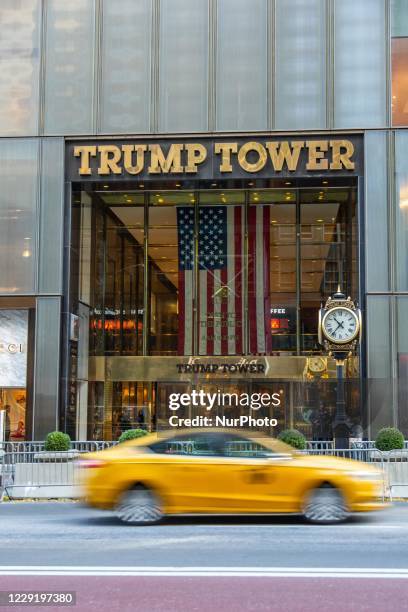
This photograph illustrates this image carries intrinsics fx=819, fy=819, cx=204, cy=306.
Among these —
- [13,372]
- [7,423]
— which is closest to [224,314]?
[13,372]

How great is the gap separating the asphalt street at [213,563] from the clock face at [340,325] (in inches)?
270

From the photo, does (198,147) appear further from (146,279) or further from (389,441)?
(389,441)

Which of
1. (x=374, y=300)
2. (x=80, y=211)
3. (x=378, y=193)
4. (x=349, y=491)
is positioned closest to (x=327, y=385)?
(x=374, y=300)

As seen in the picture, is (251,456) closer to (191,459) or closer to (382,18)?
(191,459)

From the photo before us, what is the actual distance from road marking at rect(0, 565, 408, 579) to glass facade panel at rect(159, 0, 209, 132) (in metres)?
16.8

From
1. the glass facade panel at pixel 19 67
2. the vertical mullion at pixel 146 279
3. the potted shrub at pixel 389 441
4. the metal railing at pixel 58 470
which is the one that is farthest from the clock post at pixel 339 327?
the glass facade panel at pixel 19 67

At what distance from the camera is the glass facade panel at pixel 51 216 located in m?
23.4

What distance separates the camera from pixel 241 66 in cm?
2361

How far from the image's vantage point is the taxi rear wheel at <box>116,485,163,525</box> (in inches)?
488

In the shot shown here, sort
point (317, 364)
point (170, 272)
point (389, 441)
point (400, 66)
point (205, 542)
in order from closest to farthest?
point (205, 542) → point (389, 441) → point (400, 66) → point (317, 364) → point (170, 272)

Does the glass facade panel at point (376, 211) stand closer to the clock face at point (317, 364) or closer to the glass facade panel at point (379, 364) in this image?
the glass facade panel at point (379, 364)

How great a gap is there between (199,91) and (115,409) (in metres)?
10.2

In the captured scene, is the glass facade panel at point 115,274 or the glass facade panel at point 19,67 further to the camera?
the glass facade panel at point 115,274

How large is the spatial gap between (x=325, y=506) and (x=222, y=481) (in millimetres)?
1626
